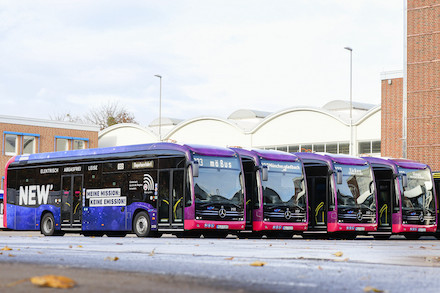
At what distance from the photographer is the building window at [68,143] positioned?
67625 millimetres

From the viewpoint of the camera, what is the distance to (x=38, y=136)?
6562 cm

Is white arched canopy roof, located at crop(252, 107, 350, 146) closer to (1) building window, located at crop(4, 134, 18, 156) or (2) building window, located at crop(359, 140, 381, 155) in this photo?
(2) building window, located at crop(359, 140, 381, 155)

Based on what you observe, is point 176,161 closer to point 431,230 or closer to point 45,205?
point 45,205

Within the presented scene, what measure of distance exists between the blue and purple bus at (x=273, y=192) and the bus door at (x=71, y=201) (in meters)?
5.87

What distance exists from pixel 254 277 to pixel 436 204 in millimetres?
23993

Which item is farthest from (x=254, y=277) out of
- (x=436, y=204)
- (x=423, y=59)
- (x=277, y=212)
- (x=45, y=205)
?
(x=423, y=59)

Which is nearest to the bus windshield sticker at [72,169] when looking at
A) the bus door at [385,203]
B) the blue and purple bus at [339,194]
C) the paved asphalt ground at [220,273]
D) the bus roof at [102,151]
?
the bus roof at [102,151]

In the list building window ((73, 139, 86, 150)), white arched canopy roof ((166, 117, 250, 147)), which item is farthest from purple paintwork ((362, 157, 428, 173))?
building window ((73, 139, 86, 150))

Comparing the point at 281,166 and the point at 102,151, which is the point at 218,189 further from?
the point at 102,151

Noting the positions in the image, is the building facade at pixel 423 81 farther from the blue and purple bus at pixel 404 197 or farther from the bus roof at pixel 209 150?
the bus roof at pixel 209 150

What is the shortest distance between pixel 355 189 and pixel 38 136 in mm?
41912

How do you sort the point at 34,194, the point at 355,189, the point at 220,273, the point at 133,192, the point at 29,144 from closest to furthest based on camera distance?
the point at 220,273 → the point at 133,192 → the point at 355,189 → the point at 34,194 → the point at 29,144

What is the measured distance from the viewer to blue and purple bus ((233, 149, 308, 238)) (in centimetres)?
2620

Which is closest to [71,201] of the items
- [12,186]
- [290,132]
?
[12,186]
